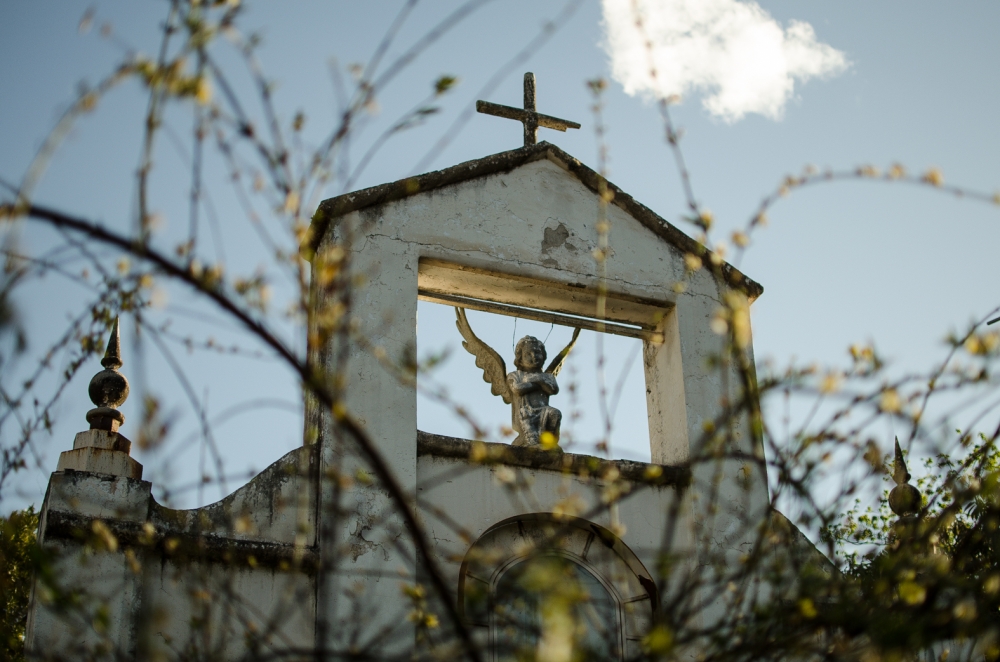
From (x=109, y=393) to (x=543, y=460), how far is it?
2506 millimetres

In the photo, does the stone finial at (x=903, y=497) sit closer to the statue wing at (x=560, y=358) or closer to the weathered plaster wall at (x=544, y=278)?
the weathered plaster wall at (x=544, y=278)

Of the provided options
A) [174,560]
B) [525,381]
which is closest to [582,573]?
[525,381]

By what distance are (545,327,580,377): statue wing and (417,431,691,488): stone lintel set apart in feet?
2.56

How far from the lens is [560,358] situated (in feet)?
25.9

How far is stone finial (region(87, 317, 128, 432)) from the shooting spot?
6570mm

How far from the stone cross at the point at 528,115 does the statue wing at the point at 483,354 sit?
1.39 m

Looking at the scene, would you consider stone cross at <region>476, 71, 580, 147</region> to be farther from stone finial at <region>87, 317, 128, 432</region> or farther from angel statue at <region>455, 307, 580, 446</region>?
stone finial at <region>87, 317, 128, 432</region>

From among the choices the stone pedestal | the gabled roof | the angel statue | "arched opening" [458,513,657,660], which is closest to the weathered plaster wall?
the gabled roof

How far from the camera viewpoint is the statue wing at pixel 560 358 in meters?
7.82

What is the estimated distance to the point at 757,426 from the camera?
3.60 m

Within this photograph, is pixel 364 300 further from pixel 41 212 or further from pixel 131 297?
pixel 41 212

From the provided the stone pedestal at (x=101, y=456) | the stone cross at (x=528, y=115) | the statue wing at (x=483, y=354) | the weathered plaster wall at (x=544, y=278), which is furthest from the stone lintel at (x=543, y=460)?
the stone cross at (x=528, y=115)

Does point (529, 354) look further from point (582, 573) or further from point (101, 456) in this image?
point (101, 456)

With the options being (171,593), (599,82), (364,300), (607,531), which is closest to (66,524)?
(171,593)
